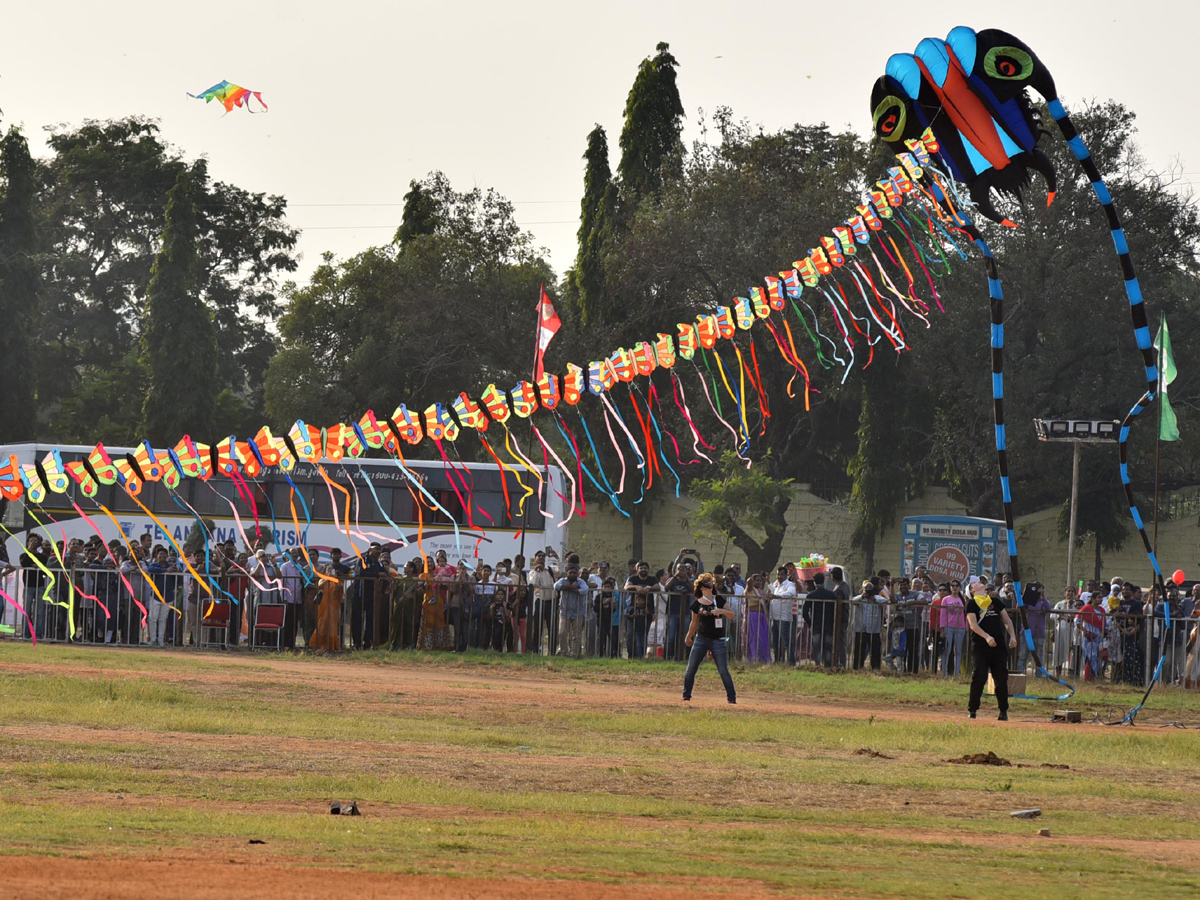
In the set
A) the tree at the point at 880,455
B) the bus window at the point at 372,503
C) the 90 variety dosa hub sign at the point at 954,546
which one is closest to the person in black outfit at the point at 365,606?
the bus window at the point at 372,503

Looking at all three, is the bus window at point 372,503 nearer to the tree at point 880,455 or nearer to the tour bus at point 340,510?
the tour bus at point 340,510

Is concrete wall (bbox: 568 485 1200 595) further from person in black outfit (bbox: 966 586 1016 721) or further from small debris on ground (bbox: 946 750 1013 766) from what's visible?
small debris on ground (bbox: 946 750 1013 766)

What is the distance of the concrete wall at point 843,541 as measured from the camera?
42938 mm

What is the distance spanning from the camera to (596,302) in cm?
4088

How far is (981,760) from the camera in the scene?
46.2 feet

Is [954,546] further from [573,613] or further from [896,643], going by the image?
[573,613]

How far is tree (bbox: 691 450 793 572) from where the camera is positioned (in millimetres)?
37719

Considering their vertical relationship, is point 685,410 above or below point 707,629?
above

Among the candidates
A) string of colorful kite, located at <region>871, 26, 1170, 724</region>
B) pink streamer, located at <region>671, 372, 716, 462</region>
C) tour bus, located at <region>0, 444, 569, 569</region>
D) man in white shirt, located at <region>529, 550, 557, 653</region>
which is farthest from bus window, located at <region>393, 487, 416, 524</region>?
string of colorful kite, located at <region>871, 26, 1170, 724</region>

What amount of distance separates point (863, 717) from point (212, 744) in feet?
26.7

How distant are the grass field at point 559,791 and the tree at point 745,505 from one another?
1660 cm

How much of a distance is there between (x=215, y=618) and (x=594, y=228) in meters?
19.3

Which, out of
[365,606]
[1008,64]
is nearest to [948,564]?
[365,606]

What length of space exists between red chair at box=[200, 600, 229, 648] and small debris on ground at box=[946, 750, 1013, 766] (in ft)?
48.1
